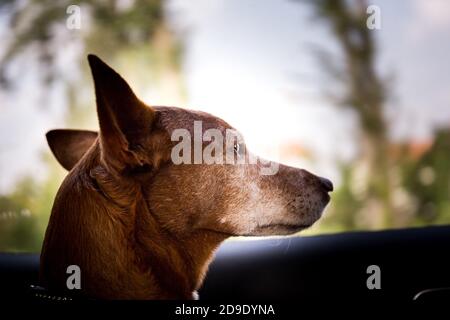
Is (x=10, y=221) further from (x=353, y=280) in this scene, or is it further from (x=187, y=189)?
(x=353, y=280)

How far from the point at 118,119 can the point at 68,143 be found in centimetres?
52

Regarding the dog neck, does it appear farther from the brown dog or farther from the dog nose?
the dog nose

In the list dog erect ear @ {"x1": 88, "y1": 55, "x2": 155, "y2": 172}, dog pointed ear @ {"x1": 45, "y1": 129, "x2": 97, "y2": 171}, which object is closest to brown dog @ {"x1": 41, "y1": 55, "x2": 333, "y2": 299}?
dog erect ear @ {"x1": 88, "y1": 55, "x2": 155, "y2": 172}

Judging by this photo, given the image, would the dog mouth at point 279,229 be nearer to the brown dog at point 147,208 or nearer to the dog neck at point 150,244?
the brown dog at point 147,208

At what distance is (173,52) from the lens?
121 inches

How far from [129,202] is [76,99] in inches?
48.0

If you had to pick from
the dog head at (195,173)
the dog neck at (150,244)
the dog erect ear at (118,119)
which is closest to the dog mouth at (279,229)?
the dog head at (195,173)

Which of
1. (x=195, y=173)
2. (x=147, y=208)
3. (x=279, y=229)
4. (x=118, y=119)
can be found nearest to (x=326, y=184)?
(x=279, y=229)

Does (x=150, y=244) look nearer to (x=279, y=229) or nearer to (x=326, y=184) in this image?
(x=279, y=229)

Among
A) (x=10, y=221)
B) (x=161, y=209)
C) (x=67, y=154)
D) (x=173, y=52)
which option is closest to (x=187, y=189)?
(x=161, y=209)

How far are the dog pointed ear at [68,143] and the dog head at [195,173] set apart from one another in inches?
8.4

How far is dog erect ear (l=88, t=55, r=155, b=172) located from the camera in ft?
4.32

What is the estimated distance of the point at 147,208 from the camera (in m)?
1.52
